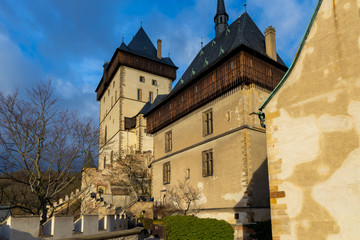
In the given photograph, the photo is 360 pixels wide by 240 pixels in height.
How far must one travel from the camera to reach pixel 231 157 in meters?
17.7

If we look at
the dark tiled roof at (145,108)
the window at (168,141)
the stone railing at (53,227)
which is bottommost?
the stone railing at (53,227)

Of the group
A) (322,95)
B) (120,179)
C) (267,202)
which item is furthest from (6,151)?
(120,179)

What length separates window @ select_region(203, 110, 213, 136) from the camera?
2031 cm

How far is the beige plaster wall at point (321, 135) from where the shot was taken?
6.98 m

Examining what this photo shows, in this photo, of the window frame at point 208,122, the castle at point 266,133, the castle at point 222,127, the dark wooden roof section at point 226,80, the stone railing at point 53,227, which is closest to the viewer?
the castle at point 266,133

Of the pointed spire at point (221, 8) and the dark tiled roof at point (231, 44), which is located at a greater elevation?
the pointed spire at point (221, 8)

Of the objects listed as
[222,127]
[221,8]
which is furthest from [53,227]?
[221,8]

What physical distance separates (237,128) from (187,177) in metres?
6.26

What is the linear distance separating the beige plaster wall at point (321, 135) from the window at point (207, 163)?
1092cm

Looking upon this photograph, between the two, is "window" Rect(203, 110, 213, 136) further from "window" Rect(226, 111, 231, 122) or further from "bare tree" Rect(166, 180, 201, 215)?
"bare tree" Rect(166, 180, 201, 215)

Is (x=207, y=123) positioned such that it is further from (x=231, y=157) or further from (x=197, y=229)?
(x=197, y=229)

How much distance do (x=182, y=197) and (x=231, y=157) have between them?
5.99 meters

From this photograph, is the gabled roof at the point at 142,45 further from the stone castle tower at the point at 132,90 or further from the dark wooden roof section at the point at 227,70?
the dark wooden roof section at the point at 227,70

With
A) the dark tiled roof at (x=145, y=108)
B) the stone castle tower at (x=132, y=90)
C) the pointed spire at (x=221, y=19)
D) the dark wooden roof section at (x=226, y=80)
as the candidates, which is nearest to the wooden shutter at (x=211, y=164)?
the dark wooden roof section at (x=226, y=80)
